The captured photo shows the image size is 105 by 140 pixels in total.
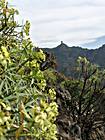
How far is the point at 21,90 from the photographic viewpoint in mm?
6930

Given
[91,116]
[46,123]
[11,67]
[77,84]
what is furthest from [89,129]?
[46,123]

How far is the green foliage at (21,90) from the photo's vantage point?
5130mm

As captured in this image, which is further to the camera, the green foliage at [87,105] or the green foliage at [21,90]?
the green foliage at [87,105]

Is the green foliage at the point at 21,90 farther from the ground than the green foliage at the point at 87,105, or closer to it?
farther from the ground

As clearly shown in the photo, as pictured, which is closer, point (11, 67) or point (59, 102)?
point (11, 67)

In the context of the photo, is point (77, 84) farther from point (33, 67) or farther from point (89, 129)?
point (33, 67)

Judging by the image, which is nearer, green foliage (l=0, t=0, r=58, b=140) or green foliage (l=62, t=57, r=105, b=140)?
green foliage (l=0, t=0, r=58, b=140)

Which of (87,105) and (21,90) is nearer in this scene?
(21,90)

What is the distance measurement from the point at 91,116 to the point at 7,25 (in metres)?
11.9

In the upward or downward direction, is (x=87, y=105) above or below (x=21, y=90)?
below

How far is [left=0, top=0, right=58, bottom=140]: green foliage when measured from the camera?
513 cm

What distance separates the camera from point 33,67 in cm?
800

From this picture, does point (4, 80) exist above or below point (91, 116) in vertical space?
above

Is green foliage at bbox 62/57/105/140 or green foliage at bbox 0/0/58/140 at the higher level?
green foliage at bbox 0/0/58/140
